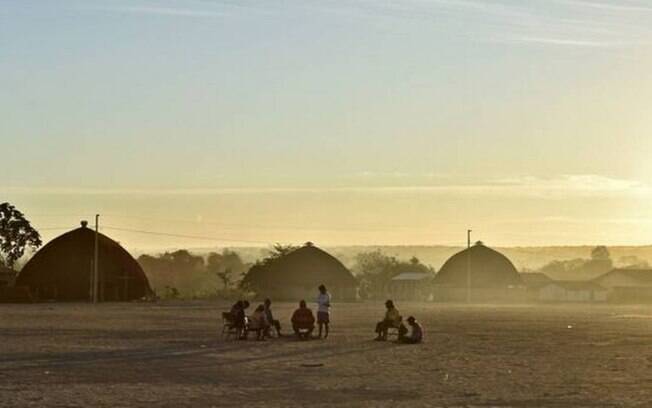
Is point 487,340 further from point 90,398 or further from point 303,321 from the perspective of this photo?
point 90,398

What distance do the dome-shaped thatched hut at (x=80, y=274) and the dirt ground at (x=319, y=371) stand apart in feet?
200

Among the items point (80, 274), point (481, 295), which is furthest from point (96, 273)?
point (481, 295)

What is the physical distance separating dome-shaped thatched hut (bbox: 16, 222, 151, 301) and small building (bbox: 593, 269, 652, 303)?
58758mm

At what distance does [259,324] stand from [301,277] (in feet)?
285

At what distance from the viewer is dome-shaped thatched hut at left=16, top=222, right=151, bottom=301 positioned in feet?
335

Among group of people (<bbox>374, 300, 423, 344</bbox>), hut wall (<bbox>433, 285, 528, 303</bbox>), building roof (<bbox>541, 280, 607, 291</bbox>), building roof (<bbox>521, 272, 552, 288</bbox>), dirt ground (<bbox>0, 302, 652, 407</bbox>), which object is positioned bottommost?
dirt ground (<bbox>0, 302, 652, 407</bbox>)

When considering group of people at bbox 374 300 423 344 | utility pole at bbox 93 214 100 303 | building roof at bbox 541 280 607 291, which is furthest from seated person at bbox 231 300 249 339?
building roof at bbox 541 280 607 291

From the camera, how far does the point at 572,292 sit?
152m

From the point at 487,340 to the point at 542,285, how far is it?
117 meters

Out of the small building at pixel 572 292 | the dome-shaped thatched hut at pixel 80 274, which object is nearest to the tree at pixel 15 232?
the dome-shaped thatched hut at pixel 80 274

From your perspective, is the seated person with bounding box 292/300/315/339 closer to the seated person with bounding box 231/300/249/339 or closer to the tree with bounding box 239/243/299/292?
the seated person with bounding box 231/300/249/339

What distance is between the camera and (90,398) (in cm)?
1916

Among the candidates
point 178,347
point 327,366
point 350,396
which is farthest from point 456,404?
point 178,347

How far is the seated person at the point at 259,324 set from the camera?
37344mm
